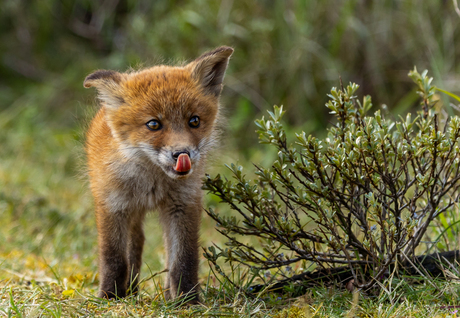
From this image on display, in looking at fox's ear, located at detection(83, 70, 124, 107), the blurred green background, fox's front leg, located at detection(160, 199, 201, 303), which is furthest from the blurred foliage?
fox's front leg, located at detection(160, 199, 201, 303)

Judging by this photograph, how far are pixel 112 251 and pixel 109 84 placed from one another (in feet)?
3.76

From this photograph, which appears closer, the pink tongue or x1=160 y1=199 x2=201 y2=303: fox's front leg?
the pink tongue

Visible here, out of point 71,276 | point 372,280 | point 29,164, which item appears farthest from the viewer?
point 29,164

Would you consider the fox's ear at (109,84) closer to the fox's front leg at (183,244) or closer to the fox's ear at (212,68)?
the fox's ear at (212,68)

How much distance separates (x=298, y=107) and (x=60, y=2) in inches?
218

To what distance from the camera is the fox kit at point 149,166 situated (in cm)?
332

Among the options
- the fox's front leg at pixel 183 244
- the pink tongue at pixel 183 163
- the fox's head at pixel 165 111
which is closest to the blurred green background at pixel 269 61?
the fox's front leg at pixel 183 244

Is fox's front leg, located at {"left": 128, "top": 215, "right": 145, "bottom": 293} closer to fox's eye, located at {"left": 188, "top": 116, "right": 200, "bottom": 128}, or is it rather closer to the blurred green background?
fox's eye, located at {"left": 188, "top": 116, "right": 200, "bottom": 128}

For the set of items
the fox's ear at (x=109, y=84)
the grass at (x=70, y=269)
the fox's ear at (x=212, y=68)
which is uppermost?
the fox's ear at (x=212, y=68)

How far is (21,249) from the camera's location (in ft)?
16.0

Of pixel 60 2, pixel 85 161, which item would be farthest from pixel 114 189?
pixel 60 2

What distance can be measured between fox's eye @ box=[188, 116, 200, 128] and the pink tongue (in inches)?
14.3

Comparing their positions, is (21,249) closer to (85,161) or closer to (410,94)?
(85,161)

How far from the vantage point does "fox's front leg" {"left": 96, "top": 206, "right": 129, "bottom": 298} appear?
11.4 ft
